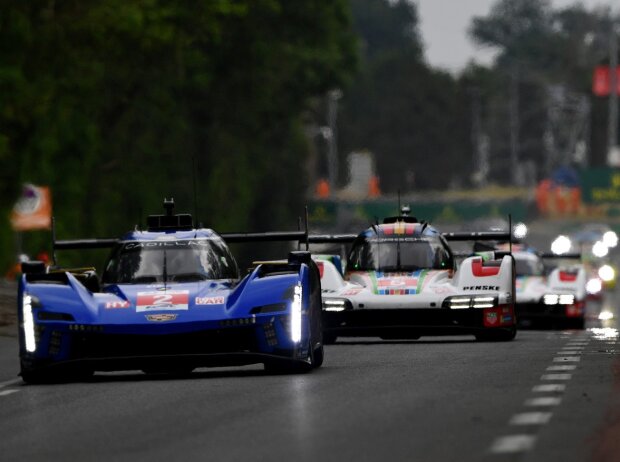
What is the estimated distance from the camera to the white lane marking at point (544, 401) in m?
15.1

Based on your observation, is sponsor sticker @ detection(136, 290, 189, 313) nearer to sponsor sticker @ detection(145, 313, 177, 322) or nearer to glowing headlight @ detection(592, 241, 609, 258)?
sponsor sticker @ detection(145, 313, 177, 322)

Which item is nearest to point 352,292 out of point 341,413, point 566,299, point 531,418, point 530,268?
point 566,299

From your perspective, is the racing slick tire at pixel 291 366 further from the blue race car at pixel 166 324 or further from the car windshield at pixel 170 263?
the car windshield at pixel 170 263

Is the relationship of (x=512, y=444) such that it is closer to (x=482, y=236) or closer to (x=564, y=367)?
(x=564, y=367)

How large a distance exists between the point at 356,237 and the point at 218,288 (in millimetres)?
9118

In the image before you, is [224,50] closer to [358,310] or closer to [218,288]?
[358,310]

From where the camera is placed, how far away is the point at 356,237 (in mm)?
28422

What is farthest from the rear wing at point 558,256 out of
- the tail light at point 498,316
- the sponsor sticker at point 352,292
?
the sponsor sticker at point 352,292

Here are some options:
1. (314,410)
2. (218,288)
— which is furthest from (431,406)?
(218,288)

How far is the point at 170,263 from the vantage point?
20.4 meters

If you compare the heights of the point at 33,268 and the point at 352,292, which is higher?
the point at 33,268

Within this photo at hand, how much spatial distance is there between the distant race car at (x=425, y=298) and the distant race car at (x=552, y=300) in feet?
20.2

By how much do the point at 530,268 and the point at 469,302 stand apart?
8.83m

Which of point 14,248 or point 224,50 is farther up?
point 224,50
